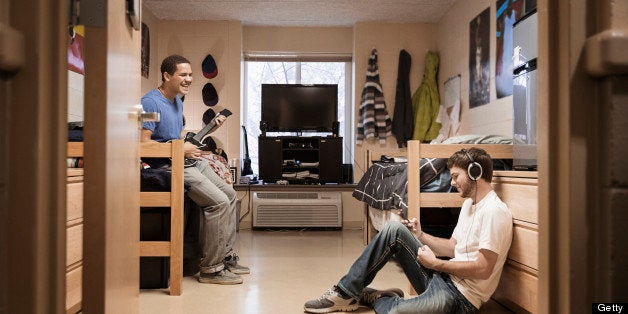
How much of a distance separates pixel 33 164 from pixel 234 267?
8.13ft

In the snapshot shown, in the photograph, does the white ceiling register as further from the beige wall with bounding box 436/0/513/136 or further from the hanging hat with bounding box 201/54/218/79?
the hanging hat with bounding box 201/54/218/79

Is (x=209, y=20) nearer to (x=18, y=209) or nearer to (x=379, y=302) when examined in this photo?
(x=379, y=302)

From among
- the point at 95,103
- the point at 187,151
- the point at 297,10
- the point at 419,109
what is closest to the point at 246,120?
the point at 297,10

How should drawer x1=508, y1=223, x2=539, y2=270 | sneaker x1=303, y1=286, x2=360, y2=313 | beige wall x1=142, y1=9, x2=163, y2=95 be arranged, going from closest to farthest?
1. drawer x1=508, y1=223, x2=539, y2=270
2. sneaker x1=303, y1=286, x2=360, y2=313
3. beige wall x1=142, y1=9, x2=163, y2=95

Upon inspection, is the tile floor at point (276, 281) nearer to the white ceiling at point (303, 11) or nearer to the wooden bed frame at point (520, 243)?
the wooden bed frame at point (520, 243)

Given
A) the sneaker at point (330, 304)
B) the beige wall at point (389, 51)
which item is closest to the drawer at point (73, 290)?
the sneaker at point (330, 304)

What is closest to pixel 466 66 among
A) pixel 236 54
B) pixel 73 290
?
pixel 236 54

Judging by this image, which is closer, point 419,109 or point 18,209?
point 18,209

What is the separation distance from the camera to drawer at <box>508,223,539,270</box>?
5.83 feet

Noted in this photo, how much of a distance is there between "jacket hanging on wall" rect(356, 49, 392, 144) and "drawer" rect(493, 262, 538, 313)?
3111 mm

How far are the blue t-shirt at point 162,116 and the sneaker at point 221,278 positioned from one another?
2.86ft

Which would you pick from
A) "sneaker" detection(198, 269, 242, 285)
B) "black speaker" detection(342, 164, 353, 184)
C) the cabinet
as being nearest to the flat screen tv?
the cabinet

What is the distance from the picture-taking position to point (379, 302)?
213 centimetres

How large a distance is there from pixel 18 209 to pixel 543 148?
0.81 m
